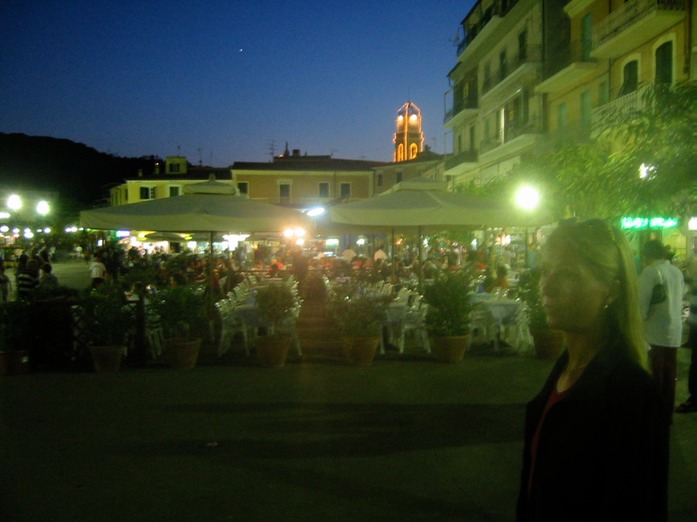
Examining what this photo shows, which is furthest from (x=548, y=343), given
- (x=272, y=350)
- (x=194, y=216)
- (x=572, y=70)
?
(x=572, y=70)

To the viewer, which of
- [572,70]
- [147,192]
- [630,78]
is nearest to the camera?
[630,78]

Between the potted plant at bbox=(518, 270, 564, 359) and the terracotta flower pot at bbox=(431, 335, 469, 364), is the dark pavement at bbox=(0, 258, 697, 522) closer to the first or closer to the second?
the terracotta flower pot at bbox=(431, 335, 469, 364)

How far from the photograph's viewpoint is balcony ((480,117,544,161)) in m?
26.5

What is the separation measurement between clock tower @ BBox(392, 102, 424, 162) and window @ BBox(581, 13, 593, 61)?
3625 centimetres

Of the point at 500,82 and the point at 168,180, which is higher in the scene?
the point at 500,82

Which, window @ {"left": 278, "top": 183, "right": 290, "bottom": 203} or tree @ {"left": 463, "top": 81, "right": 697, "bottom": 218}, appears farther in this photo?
window @ {"left": 278, "top": 183, "right": 290, "bottom": 203}

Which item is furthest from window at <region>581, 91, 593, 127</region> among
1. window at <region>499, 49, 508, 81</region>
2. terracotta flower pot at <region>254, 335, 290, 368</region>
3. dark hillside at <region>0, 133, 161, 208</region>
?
dark hillside at <region>0, 133, 161, 208</region>

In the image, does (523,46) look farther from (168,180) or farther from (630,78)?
(168,180)

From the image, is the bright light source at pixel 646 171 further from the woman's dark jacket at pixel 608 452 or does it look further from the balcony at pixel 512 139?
the balcony at pixel 512 139

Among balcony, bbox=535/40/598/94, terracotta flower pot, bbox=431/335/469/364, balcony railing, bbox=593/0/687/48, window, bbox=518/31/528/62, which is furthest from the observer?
window, bbox=518/31/528/62

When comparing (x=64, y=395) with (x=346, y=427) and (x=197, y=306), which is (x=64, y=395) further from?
(x=346, y=427)

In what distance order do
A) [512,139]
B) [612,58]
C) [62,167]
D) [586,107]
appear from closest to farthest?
1. [612,58]
2. [586,107]
3. [512,139]
4. [62,167]

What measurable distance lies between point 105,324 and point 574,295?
786cm

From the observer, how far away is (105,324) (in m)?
8.50
